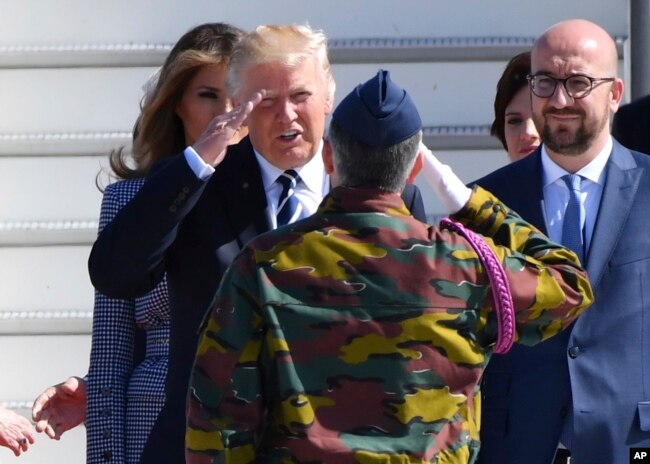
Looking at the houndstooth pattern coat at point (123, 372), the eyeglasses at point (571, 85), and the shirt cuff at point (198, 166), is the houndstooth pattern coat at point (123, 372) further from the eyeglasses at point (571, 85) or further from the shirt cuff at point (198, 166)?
the eyeglasses at point (571, 85)

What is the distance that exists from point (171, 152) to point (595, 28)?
109 centimetres

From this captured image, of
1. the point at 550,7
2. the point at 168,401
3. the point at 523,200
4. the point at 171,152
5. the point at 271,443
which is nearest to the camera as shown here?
the point at 271,443

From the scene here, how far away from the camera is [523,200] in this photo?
11.4 ft

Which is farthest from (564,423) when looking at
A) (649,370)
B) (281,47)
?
(281,47)

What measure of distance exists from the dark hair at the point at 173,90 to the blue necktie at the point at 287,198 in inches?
23.0

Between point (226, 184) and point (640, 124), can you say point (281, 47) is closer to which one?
point (226, 184)

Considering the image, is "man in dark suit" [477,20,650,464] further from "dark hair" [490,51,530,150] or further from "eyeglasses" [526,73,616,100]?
"dark hair" [490,51,530,150]

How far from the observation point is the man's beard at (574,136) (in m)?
3.50

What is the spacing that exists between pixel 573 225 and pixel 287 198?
2.19ft

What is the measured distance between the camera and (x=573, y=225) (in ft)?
11.3

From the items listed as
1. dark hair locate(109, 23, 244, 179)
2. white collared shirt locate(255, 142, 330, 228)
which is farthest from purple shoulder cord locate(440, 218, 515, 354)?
dark hair locate(109, 23, 244, 179)

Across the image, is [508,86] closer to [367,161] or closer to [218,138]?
[218,138]

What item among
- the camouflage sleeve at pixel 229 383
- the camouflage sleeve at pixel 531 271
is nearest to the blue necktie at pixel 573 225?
the camouflage sleeve at pixel 531 271

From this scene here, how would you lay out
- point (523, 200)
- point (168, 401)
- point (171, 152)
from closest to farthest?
point (168, 401), point (523, 200), point (171, 152)
